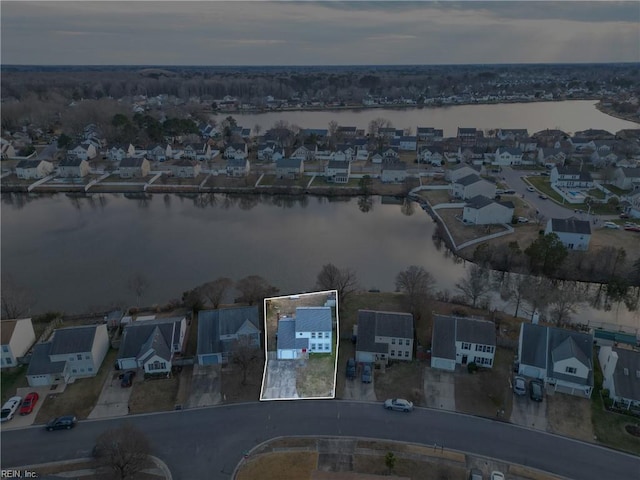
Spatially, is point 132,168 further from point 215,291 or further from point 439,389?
point 439,389

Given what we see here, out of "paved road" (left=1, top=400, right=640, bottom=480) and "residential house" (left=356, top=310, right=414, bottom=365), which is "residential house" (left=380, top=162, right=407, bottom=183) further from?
"paved road" (left=1, top=400, right=640, bottom=480)

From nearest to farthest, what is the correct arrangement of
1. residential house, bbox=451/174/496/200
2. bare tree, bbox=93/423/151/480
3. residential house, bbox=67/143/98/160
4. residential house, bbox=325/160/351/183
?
1. bare tree, bbox=93/423/151/480
2. residential house, bbox=451/174/496/200
3. residential house, bbox=325/160/351/183
4. residential house, bbox=67/143/98/160

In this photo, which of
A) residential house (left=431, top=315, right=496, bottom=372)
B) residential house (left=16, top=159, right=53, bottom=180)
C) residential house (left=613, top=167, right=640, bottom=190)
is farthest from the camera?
residential house (left=16, top=159, right=53, bottom=180)

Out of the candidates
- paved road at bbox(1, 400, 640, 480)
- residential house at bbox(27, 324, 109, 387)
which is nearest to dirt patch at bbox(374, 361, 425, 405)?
paved road at bbox(1, 400, 640, 480)

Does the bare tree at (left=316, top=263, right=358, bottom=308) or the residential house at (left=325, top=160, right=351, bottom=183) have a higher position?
the residential house at (left=325, top=160, right=351, bottom=183)

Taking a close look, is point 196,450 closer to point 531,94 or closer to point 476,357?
point 476,357

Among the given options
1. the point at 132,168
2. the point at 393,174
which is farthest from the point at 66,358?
the point at 393,174

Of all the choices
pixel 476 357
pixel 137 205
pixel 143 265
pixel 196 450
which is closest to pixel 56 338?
pixel 196 450

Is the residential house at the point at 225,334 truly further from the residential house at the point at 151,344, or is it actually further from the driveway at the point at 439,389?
the driveway at the point at 439,389
